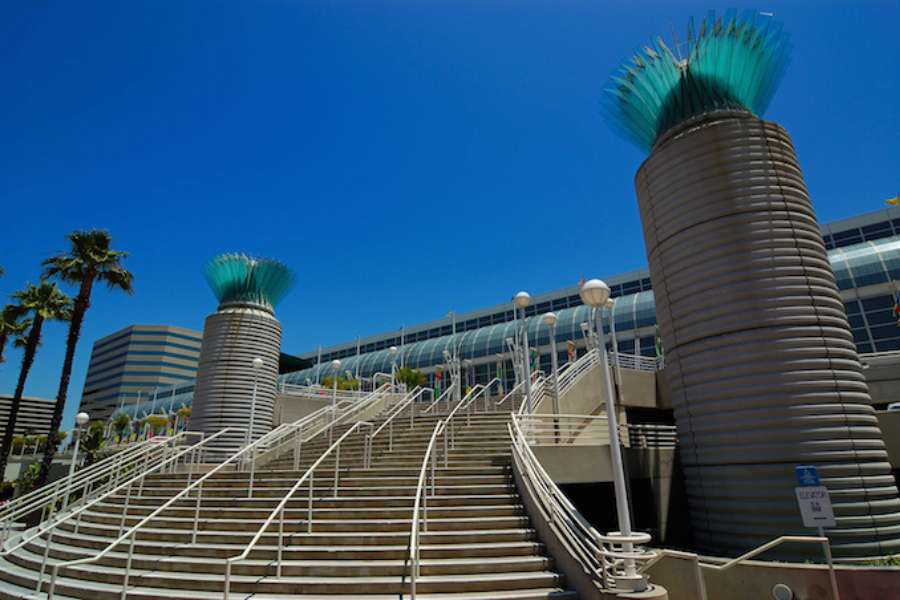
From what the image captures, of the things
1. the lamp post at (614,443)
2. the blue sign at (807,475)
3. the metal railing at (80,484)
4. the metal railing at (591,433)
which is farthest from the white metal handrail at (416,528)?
the metal railing at (80,484)

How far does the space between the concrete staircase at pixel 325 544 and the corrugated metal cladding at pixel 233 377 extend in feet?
32.2

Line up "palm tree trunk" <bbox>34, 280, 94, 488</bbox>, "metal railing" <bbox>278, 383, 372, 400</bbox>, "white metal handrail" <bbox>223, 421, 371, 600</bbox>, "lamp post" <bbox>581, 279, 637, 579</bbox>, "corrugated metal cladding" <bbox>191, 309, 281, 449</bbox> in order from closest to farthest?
"white metal handrail" <bbox>223, 421, 371, 600</bbox>
"lamp post" <bbox>581, 279, 637, 579</bbox>
"palm tree trunk" <bbox>34, 280, 94, 488</bbox>
"corrugated metal cladding" <bbox>191, 309, 281, 449</bbox>
"metal railing" <bbox>278, 383, 372, 400</bbox>

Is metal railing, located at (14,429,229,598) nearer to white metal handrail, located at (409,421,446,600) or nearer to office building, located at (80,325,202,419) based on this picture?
white metal handrail, located at (409,421,446,600)

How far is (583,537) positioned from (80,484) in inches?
453

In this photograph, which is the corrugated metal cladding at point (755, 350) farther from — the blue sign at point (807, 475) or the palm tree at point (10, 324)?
the palm tree at point (10, 324)

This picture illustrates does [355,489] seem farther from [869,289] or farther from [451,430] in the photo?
[869,289]

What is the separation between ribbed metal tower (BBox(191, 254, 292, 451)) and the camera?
19922 mm

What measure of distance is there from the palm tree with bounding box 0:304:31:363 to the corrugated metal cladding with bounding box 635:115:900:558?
28.1 m

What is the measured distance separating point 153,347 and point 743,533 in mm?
138089

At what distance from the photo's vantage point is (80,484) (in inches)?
431

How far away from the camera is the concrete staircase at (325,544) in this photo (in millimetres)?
5949

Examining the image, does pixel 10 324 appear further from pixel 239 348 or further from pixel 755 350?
pixel 755 350

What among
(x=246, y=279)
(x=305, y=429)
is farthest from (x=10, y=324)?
(x=305, y=429)

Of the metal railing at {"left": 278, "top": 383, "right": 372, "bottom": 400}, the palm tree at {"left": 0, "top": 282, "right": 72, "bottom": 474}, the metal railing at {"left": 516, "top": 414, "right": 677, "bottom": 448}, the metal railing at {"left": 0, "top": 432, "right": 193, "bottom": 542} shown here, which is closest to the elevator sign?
the metal railing at {"left": 516, "top": 414, "right": 677, "bottom": 448}
